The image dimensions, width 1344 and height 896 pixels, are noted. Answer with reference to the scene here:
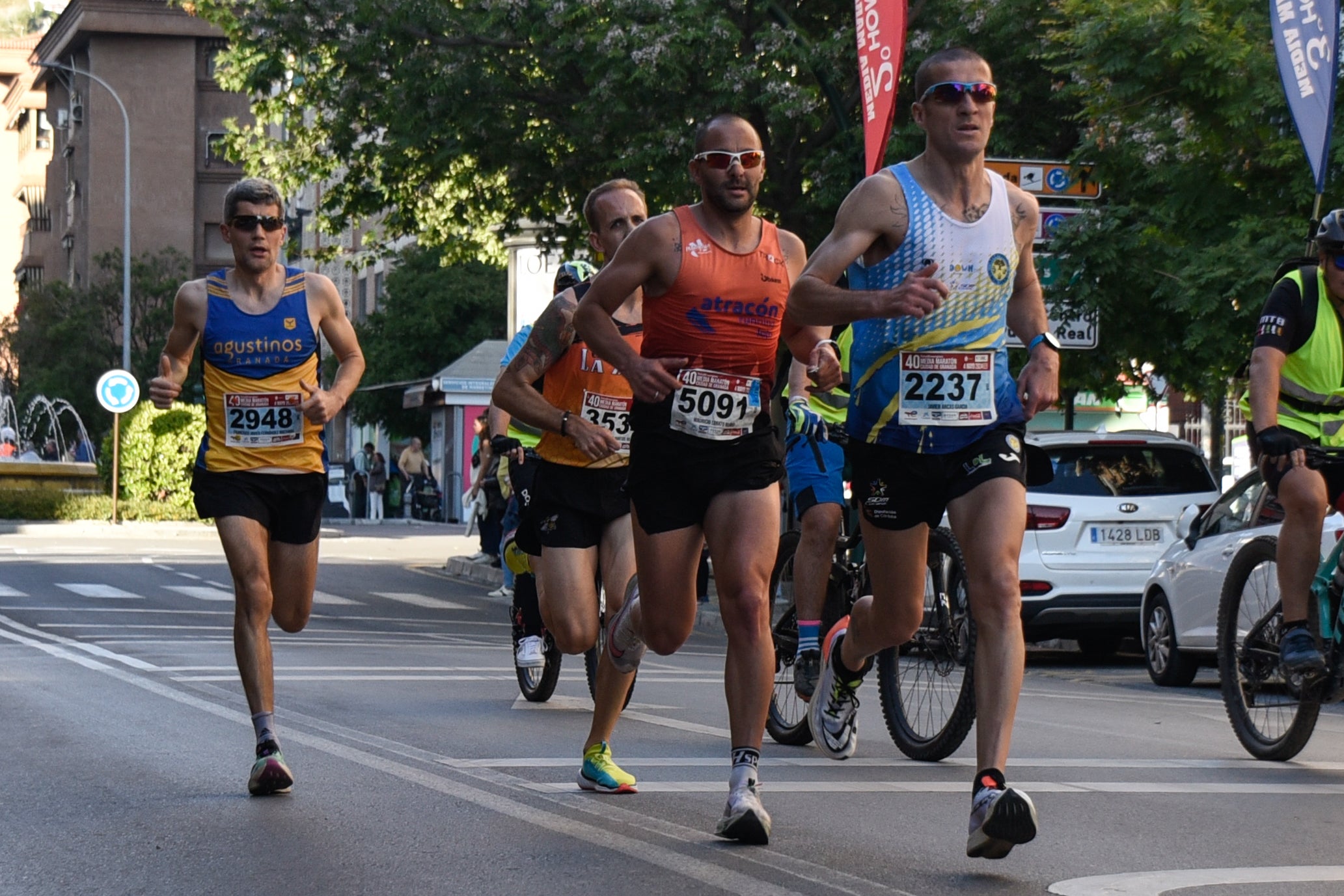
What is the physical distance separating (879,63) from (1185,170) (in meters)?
2.49

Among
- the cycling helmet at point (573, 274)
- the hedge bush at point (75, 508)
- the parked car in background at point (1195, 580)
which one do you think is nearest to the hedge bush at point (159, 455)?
the hedge bush at point (75, 508)

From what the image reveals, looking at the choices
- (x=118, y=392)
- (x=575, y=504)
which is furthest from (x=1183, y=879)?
(x=118, y=392)

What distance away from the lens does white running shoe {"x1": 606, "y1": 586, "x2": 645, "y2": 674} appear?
23.1 feet

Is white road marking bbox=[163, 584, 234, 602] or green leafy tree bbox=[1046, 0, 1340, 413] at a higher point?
green leafy tree bbox=[1046, 0, 1340, 413]

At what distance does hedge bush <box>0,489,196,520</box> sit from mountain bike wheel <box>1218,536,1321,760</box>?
30.7 meters

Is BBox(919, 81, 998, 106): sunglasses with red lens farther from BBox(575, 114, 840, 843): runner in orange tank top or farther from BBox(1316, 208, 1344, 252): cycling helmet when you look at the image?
BBox(1316, 208, 1344, 252): cycling helmet

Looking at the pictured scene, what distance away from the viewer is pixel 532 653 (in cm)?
1076

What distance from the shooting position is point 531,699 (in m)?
11.0

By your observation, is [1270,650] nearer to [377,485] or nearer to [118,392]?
[118,392]

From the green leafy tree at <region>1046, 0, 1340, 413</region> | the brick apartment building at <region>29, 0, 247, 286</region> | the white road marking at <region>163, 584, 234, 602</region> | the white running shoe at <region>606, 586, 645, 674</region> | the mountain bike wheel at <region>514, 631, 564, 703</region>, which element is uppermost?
the brick apartment building at <region>29, 0, 247, 286</region>

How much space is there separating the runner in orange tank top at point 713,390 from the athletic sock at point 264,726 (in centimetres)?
155

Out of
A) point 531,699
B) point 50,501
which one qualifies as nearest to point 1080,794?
point 531,699

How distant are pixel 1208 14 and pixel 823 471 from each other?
8.72m

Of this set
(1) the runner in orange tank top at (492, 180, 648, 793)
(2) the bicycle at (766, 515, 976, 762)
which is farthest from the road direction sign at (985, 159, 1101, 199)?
(1) the runner in orange tank top at (492, 180, 648, 793)
